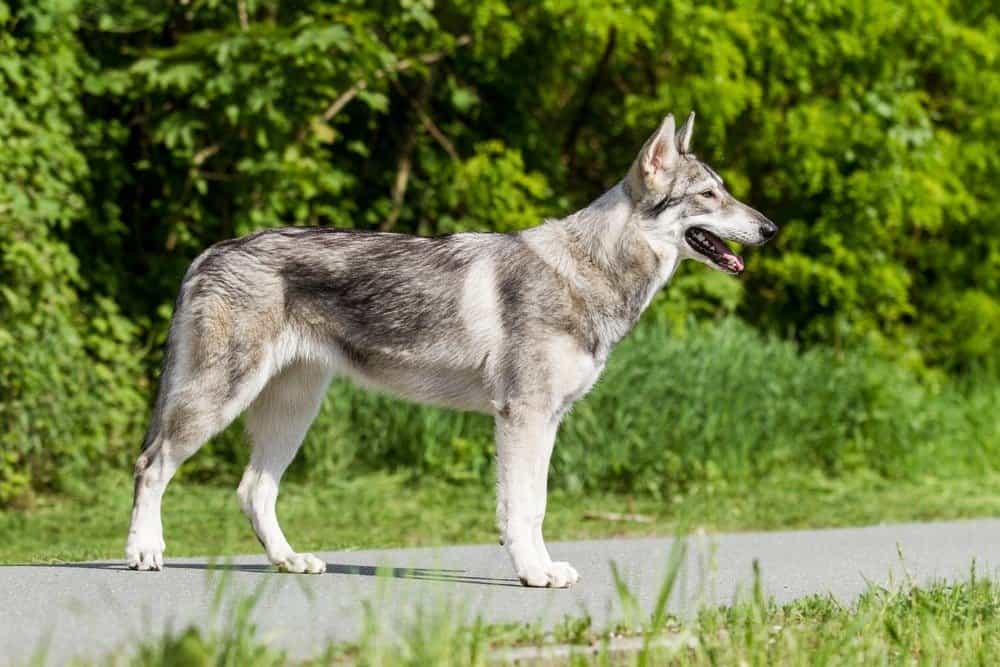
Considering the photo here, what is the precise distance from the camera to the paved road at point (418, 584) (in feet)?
17.5

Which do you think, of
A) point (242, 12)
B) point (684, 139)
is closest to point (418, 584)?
point (684, 139)

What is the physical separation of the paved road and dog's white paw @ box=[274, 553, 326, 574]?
0.13 meters

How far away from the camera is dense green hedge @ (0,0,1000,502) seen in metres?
12.0

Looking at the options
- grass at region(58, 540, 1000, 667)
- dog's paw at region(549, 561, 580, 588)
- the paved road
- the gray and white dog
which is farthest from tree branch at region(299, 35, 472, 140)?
grass at region(58, 540, 1000, 667)

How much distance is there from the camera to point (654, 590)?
22.8 ft

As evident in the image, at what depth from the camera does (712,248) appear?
7.29m

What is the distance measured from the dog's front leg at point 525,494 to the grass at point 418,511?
9.56 ft

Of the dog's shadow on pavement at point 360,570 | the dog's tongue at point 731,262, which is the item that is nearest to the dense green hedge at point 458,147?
the dog's shadow on pavement at point 360,570

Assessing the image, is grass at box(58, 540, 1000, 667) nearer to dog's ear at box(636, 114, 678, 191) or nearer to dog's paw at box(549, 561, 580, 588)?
dog's paw at box(549, 561, 580, 588)

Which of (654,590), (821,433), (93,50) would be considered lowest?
(654,590)

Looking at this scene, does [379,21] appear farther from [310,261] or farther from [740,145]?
[310,261]

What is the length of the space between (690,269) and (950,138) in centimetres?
310

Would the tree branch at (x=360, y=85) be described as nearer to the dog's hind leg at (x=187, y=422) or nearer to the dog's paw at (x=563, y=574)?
the dog's hind leg at (x=187, y=422)

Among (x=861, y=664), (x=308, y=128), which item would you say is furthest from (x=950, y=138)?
(x=861, y=664)
